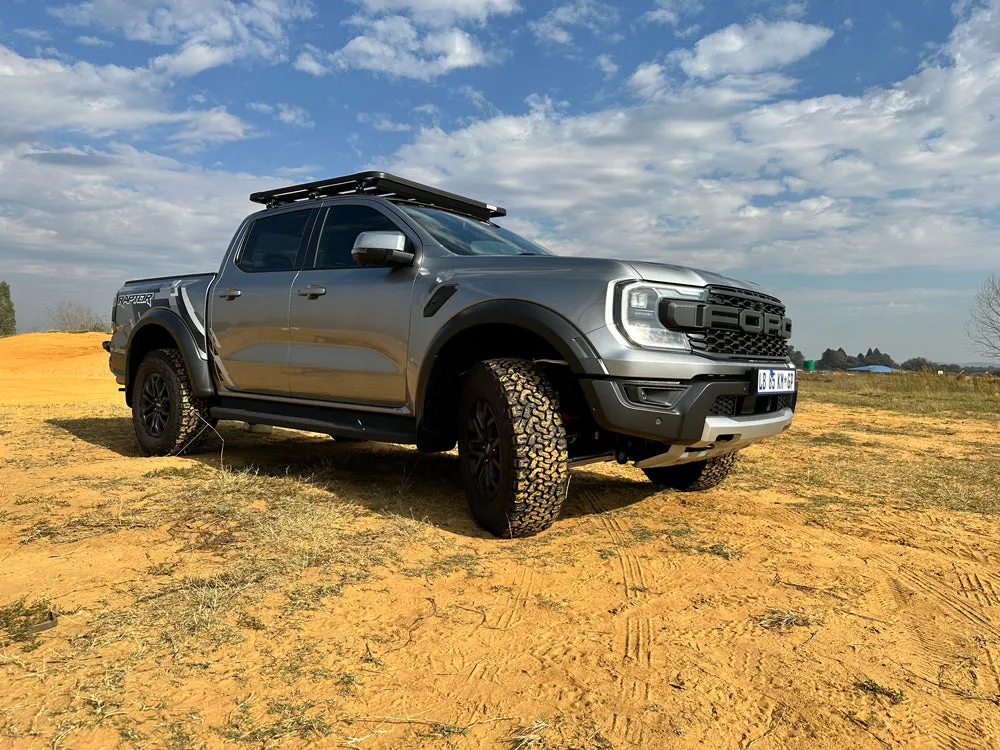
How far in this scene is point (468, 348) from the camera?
4090 millimetres

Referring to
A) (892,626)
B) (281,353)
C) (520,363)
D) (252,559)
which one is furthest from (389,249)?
(892,626)

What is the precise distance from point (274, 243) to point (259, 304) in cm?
53

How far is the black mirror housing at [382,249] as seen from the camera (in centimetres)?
403

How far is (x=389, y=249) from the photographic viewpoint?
4039 mm

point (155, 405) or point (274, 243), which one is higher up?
point (274, 243)

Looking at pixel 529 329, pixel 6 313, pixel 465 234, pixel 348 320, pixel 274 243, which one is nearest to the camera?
pixel 529 329

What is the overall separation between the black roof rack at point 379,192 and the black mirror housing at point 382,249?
0.79 metres

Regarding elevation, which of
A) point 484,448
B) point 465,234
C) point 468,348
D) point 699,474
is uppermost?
point 465,234

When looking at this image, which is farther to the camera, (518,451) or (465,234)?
(465,234)

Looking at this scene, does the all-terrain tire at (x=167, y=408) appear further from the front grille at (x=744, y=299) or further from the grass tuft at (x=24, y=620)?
the front grille at (x=744, y=299)

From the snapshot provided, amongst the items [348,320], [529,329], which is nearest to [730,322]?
[529,329]

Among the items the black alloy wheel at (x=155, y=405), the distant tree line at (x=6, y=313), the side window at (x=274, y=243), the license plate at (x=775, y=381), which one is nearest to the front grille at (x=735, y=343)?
the license plate at (x=775, y=381)

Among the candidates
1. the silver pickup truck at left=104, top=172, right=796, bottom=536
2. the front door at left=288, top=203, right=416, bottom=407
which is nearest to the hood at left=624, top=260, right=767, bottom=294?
the silver pickup truck at left=104, top=172, right=796, bottom=536

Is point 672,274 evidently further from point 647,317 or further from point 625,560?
point 625,560
